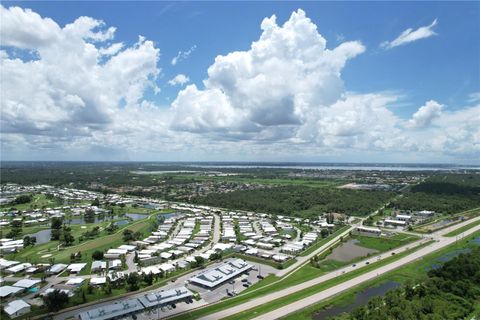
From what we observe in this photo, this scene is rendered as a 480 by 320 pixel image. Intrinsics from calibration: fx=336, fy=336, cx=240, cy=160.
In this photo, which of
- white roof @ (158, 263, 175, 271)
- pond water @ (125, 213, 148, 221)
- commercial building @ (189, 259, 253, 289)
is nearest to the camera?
commercial building @ (189, 259, 253, 289)

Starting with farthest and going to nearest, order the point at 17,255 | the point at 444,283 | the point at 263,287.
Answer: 1. the point at 17,255
2. the point at 263,287
3. the point at 444,283

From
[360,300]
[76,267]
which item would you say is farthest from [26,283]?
[360,300]

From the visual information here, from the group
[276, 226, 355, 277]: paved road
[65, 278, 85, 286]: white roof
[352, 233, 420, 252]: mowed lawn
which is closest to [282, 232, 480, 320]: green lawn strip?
[352, 233, 420, 252]: mowed lawn

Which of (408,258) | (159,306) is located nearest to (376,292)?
(408,258)

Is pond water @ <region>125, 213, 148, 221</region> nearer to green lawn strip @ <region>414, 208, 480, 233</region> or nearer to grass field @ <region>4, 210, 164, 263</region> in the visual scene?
grass field @ <region>4, 210, 164, 263</region>

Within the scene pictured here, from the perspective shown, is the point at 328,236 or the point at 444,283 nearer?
the point at 444,283

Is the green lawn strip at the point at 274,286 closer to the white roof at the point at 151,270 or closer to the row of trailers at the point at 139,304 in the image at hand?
the row of trailers at the point at 139,304

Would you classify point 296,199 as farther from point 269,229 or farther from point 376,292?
point 376,292

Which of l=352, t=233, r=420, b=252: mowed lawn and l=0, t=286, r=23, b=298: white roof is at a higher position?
l=0, t=286, r=23, b=298: white roof

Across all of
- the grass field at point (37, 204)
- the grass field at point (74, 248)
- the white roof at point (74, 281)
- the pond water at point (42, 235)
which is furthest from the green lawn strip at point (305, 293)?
the grass field at point (37, 204)
